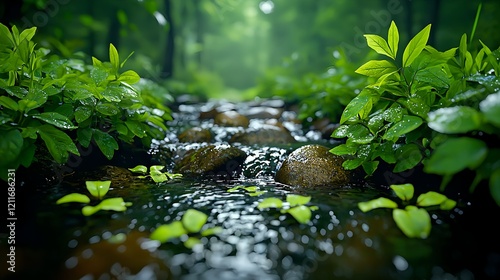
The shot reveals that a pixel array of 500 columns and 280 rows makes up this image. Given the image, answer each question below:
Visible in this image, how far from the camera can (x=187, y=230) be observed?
1495 millimetres

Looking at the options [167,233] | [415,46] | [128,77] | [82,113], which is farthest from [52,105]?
[415,46]

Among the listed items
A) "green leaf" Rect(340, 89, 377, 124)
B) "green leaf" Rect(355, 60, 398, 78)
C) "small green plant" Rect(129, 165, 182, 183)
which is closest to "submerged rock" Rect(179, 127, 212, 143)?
"small green plant" Rect(129, 165, 182, 183)

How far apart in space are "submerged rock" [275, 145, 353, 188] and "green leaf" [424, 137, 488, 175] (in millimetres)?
1131

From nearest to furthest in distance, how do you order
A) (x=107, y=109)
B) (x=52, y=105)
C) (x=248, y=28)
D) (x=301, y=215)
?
(x=301, y=215) → (x=52, y=105) → (x=107, y=109) → (x=248, y=28)

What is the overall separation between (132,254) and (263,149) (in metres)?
2.28

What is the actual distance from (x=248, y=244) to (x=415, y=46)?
67.4 inches

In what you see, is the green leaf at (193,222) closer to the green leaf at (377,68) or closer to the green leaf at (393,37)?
the green leaf at (377,68)

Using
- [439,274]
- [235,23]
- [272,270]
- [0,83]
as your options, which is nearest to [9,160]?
[0,83]

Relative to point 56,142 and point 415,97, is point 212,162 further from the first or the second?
point 415,97

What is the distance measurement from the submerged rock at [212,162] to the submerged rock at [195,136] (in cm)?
93

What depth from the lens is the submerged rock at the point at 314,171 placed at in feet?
8.11

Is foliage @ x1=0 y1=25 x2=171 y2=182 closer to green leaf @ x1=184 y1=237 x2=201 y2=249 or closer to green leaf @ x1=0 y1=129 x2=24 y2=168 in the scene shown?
green leaf @ x1=0 y1=129 x2=24 y2=168

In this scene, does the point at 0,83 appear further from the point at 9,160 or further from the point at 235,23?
the point at 235,23

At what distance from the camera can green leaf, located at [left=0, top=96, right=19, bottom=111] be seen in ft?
5.84
